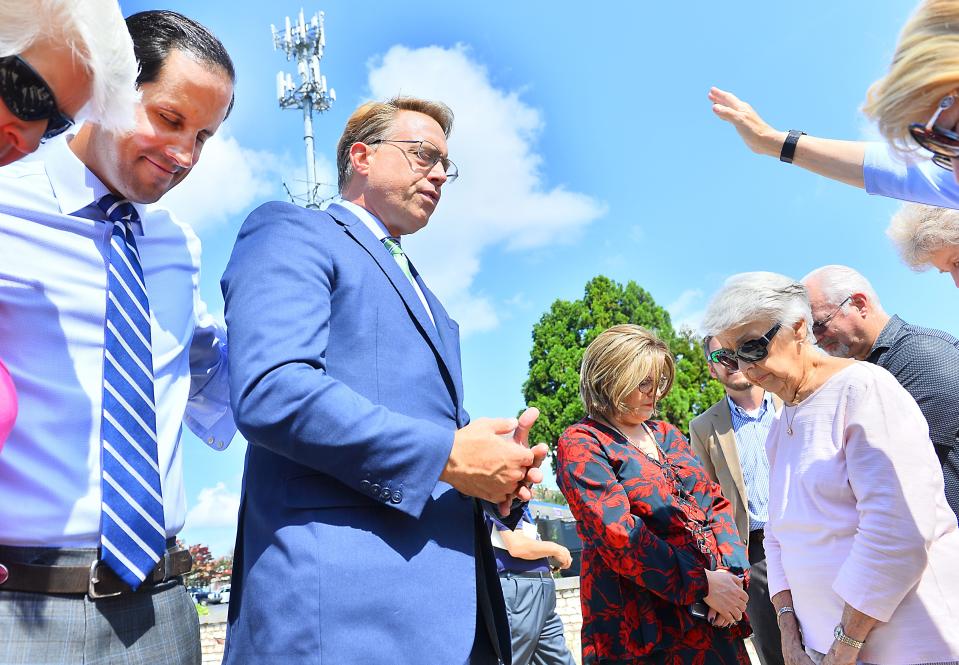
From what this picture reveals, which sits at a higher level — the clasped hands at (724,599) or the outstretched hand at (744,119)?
the outstretched hand at (744,119)

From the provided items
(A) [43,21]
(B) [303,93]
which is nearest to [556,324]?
(B) [303,93]

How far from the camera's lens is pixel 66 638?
1547 mm

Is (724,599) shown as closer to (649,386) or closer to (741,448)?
(649,386)

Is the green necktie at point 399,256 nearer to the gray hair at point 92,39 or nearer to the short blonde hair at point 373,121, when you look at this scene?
the short blonde hair at point 373,121

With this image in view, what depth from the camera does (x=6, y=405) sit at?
1.46m

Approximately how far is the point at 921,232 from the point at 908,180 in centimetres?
82

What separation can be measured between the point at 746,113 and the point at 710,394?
23510 millimetres

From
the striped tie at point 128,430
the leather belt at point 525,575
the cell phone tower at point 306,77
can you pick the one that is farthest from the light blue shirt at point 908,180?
the cell phone tower at point 306,77

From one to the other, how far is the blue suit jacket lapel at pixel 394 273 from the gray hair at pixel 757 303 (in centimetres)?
122

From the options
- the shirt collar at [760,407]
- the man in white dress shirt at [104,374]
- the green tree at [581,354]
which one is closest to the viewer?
the man in white dress shirt at [104,374]

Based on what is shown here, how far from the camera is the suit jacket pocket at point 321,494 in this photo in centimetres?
168

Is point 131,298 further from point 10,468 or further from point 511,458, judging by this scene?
point 511,458

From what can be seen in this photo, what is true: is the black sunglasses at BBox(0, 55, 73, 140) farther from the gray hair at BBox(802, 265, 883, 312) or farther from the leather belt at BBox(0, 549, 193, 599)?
the gray hair at BBox(802, 265, 883, 312)

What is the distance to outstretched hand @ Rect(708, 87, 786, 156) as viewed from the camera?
2893 mm
